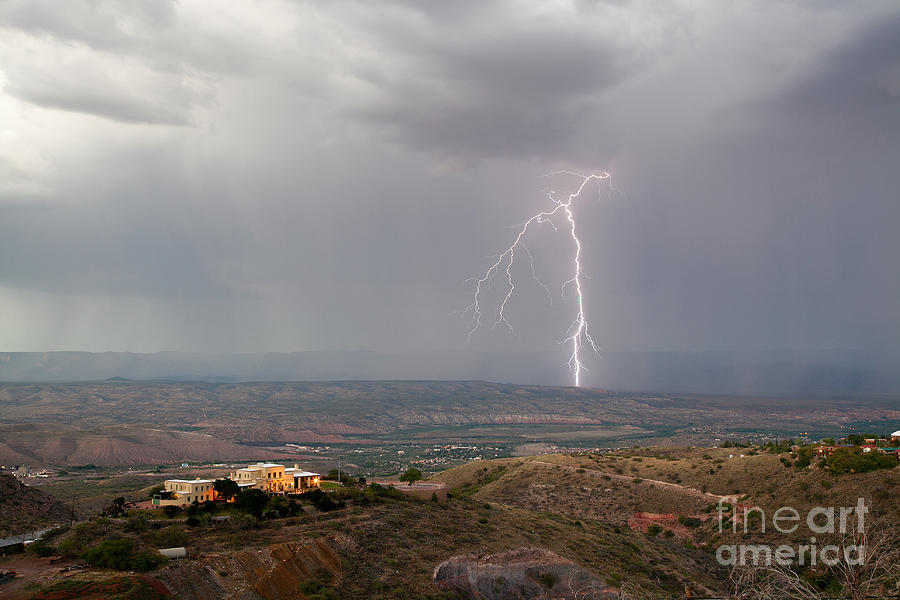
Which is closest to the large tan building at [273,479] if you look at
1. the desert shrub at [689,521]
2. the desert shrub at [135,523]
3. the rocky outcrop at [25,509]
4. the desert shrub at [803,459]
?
the desert shrub at [135,523]

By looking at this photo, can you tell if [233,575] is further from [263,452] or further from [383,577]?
[263,452]

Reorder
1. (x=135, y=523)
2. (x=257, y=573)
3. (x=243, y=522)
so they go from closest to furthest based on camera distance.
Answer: (x=257, y=573) < (x=135, y=523) < (x=243, y=522)

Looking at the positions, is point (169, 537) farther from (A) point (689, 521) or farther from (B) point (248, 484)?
(A) point (689, 521)

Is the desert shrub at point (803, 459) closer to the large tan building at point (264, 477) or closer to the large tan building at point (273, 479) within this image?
the large tan building at point (273, 479)

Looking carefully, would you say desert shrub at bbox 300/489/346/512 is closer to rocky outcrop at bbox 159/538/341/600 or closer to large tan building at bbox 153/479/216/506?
large tan building at bbox 153/479/216/506

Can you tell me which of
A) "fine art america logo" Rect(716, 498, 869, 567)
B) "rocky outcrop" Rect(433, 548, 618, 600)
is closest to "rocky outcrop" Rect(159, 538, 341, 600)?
"rocky outcrop" Rect(433, 548, 618, 600)

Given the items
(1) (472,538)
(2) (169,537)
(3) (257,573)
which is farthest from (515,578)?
(2) (169,537)

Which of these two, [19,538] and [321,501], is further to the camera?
[321,501]
